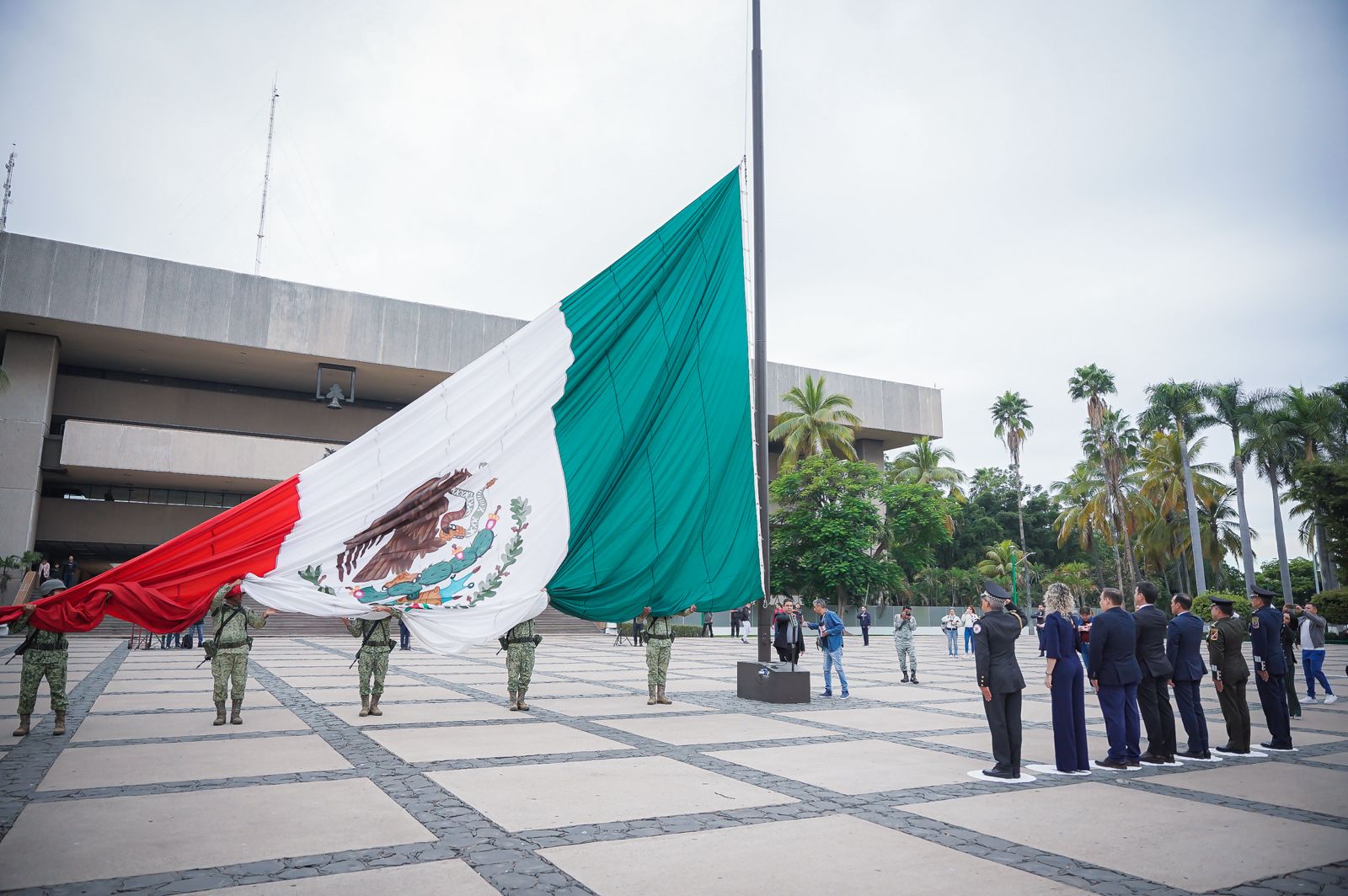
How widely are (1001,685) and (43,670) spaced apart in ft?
30.2

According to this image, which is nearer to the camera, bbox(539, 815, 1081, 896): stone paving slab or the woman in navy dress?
bbox(539, 815, 1081, 896): stone paving slab

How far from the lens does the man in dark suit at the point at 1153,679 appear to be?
7.65m

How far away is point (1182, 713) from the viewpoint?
26.4 ft

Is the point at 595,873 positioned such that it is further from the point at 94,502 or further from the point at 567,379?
the point at 94,502

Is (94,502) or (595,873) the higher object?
(94,502)

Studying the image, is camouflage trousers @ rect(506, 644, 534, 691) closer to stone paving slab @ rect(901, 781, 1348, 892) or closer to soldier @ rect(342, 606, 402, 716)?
soldier @ rect(342, 606, 402, 716)

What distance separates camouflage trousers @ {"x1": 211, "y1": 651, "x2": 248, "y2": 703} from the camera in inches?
361

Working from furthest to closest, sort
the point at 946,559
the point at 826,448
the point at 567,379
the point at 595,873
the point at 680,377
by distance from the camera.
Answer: the point at 946,559, the point at 826,448, the point at 680,377, the point at 567,379, the point at 595,873

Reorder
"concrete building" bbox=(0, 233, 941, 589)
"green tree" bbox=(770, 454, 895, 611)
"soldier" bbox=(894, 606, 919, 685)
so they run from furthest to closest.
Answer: "green tree" bbox=(770, 454, 895, 611) < "concrete building" bbox=(0, 233, 941, 589) < "soldier" bbox=(894, 606, 919, 685)

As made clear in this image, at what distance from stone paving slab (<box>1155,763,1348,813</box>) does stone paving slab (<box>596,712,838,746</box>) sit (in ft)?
11.0

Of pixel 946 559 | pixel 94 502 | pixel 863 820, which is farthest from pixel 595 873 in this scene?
pixel 946 559

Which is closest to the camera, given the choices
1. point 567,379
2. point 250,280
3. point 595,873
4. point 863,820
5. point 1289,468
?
point 595,873

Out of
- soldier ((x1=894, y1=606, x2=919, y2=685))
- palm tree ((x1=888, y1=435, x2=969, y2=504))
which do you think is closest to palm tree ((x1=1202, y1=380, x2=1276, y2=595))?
palm tree ((x1=888, y1=435, x2=969, y2=504))

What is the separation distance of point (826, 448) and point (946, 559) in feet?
78.0
